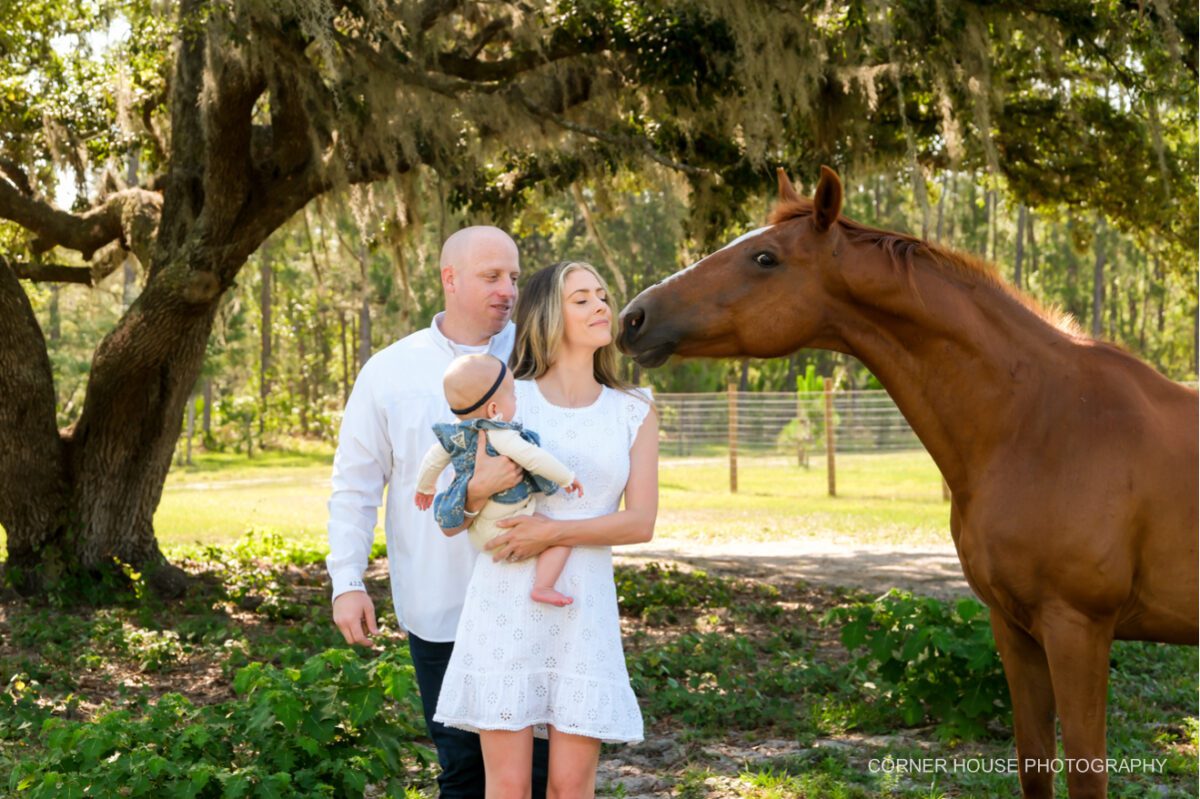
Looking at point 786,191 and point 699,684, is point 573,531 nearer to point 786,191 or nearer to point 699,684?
point 786,191

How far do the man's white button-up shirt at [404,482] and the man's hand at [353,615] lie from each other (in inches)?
2.0

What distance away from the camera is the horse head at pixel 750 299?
2863 millimetres

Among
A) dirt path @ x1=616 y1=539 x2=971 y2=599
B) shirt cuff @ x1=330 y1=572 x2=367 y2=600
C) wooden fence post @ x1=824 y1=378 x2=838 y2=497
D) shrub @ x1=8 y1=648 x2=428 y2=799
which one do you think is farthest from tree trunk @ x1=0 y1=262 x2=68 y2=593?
wooden fence post @ x1=824 y1=378 x2=838 y2=497

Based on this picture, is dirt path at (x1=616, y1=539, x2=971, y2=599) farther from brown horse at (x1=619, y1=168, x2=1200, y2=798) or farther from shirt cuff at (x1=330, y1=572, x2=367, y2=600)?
shirt cuff at (x1=330, y1=572, x2=367, y2=600)

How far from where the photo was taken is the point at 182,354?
7.47m

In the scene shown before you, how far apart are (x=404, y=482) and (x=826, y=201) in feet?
4.24

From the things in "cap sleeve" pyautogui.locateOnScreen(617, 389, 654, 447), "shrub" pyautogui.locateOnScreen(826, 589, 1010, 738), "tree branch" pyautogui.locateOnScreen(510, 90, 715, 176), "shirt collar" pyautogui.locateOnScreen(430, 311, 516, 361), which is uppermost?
"tree branch" pyautogui.locateOnScreen(510, 90, 715, 176)

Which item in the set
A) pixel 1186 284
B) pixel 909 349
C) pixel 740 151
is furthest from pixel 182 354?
pixel 1186 284

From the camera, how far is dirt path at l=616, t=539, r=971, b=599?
860 centimetres

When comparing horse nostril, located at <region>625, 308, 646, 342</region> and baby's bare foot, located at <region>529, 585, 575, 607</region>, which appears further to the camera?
horse nostril, located at <region>625, 308, 646, 342</region>

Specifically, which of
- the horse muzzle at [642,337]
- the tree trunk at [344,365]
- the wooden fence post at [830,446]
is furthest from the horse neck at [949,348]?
the tree trunk at [344,365]

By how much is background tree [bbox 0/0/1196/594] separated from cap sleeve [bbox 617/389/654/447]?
12.3ft

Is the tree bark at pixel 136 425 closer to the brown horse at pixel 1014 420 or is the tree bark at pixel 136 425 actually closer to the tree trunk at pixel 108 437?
the tree trunk at pixel 108 437

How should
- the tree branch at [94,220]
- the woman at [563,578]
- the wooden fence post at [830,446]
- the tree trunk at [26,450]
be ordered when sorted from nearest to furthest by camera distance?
the woman at [563,578]
the tree trunk at [26,450]
the tree branch at [94,220]
the wooden fence post at [830,446]
